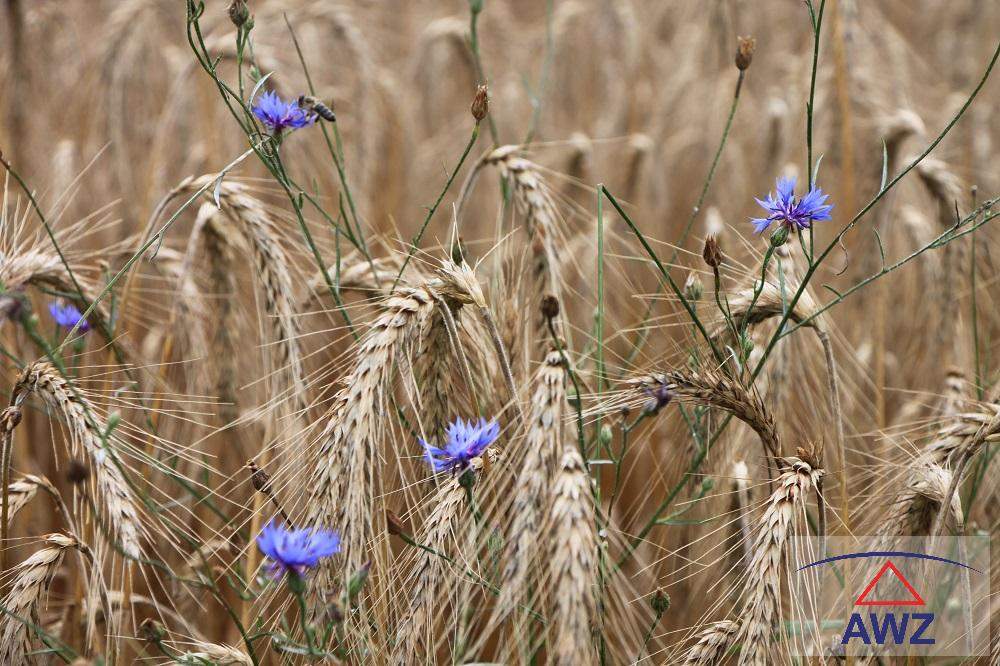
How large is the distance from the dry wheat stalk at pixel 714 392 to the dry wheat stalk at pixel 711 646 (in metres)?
0.28

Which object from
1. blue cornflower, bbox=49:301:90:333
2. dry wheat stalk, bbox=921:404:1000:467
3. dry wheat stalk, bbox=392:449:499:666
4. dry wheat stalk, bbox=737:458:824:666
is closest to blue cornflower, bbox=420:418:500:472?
dry wheat stalk, bbox=392:449:499:666

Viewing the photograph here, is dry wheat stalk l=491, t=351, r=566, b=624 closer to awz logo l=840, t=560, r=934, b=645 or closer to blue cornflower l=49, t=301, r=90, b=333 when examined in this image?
awz logo l=840, t=560, r=934, b=645

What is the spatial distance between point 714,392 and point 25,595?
110 centimetres

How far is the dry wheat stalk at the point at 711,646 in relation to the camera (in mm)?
1195

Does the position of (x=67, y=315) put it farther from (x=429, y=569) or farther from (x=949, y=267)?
(x=949, y=267)

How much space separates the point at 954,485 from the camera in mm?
1161

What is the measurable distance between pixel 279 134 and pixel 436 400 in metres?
0.51

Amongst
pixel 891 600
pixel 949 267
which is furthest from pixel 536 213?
pixel 949 267

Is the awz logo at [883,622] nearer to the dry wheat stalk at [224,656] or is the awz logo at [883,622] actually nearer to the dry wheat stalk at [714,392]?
the dry wheat stalk at [714,392]

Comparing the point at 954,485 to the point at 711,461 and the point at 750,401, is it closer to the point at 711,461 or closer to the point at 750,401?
the point at 750,401

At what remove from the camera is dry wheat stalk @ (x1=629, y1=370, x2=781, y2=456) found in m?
1.20

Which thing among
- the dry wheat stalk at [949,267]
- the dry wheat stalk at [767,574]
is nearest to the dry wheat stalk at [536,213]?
the dry wheat stalk at [767,574]

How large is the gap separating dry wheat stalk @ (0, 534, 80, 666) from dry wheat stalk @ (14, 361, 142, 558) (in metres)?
0.10

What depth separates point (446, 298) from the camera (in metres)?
1.29
